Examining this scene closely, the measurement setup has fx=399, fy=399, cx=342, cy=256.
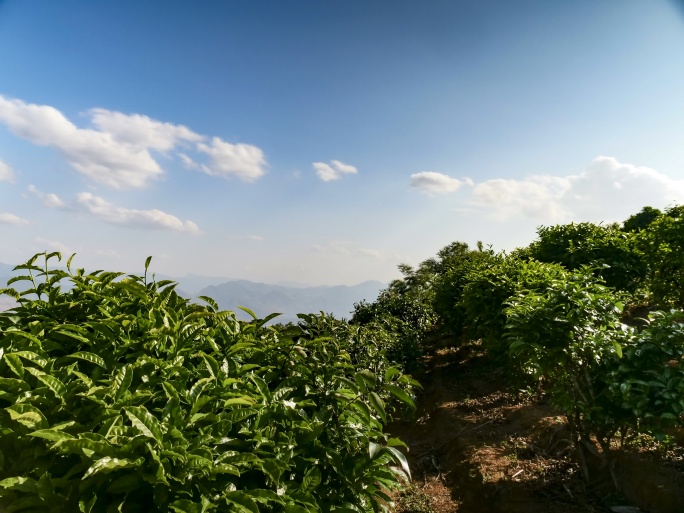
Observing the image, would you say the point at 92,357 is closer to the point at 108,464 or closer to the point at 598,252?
the point at 108,464

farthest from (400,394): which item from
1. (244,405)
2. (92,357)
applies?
(92,357)

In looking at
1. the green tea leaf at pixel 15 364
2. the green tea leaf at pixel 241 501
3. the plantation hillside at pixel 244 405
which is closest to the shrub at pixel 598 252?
the plantation hillside at pixel 244 405

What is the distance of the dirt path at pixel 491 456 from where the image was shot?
5.55 metres

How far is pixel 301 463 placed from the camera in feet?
6.07

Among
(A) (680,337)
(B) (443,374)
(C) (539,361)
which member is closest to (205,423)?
(C) (539,361)

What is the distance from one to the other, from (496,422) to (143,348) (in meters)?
7.76

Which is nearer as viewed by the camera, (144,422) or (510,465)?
(144,422)

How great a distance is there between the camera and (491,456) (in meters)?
6.82

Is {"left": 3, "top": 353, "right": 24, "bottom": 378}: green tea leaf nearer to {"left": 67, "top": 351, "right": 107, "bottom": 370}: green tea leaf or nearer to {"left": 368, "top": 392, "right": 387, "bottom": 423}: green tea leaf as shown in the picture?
{"left": 67, "top": 351, "right": 107, "bottom": 370}: green tea leaf

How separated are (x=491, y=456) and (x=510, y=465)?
49cm

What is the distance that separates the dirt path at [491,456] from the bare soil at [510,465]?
13 millimetres

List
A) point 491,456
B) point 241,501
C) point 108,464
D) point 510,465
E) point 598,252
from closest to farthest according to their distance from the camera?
point 108,464
point 241,501
point 510,465
point 491,456
point 598,252

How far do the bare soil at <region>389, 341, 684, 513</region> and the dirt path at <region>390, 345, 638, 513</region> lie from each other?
1cm

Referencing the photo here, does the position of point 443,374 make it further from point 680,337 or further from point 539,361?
point 680,337
